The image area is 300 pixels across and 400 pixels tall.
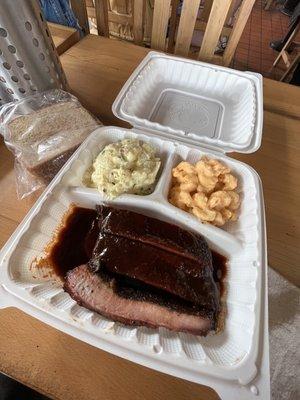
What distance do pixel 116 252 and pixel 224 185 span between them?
1.36 ft

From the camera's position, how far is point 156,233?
2.37ft

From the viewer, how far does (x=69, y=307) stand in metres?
0.60

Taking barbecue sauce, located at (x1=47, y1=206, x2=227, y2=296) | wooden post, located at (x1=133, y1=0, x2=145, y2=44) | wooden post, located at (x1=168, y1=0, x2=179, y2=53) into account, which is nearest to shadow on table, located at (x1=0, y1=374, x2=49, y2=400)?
barbecue sauce, located at (x1=47, y1=206, x2=227, y2=296)

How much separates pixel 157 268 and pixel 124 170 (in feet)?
1.02

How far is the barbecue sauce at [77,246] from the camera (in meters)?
0.72

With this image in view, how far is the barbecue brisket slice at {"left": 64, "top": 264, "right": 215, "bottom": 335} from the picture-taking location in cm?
61

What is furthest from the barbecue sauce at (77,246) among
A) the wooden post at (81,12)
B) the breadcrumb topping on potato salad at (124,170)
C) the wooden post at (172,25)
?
the wooden post at (172,25)

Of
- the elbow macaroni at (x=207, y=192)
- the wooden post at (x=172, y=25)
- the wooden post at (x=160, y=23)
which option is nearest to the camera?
the elbow macaroni at (x=207, y=192)

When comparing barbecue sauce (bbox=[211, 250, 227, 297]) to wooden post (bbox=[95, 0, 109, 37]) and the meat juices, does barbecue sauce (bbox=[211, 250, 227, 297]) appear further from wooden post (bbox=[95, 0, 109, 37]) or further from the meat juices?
wooden post (bbox=[95, 0, 109, 37])

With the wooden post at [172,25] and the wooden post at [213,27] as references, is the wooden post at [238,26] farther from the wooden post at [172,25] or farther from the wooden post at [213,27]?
the wooden post at [172,25]

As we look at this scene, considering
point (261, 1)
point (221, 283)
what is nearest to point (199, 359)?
point (221, 283)

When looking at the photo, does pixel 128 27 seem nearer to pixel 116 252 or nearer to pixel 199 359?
pixel 116 252

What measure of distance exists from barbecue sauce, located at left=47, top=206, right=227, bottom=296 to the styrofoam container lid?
413 mm

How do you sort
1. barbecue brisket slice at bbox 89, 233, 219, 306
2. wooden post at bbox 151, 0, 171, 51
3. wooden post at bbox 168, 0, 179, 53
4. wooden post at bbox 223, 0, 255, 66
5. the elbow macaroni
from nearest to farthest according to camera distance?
1. barbecue brisket slice at bbox 89, 233, 219, 306
2. the elbow macaroni
3. wooden post at bbox 223, 0, 255, 66
4. wooden post at bbox 151, 0, 171, 51
5. wooden post at bbox 168, 0, 179, 53
